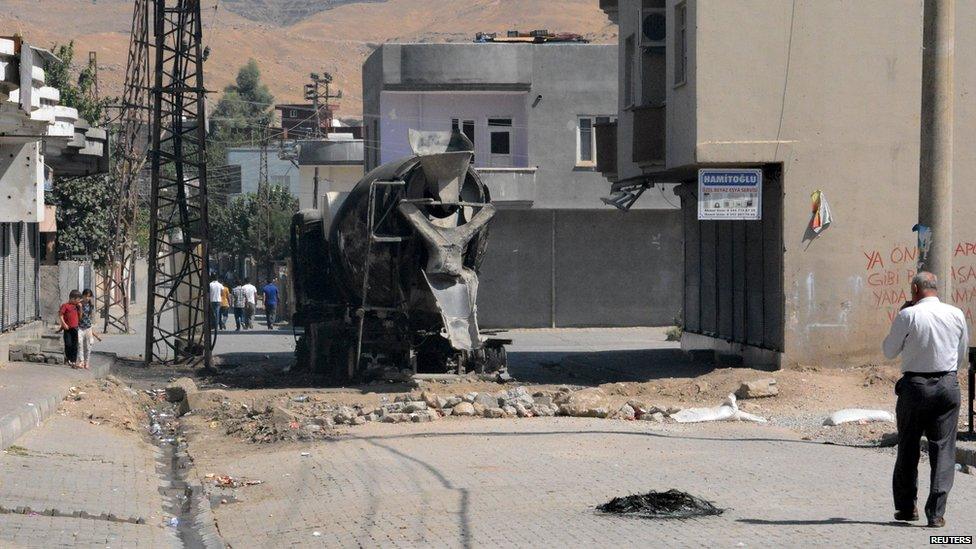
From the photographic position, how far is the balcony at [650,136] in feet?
70.7

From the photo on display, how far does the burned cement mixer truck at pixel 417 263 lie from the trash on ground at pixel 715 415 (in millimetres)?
5025

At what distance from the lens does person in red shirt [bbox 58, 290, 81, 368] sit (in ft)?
74.5

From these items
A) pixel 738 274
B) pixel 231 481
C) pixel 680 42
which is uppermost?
pixel 680 42

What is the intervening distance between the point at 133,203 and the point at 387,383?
80.8ft

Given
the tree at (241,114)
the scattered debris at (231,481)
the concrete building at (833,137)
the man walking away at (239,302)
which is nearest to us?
the scattered debris at (231,481)

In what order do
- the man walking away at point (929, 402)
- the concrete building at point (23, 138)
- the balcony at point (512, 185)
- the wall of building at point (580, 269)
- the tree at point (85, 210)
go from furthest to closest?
the tree at point (85, 210) < the wall of building at point (580, 269) < the balcony at point (512, 185) < the concrete building at point (23, 138) < the man walking away at point (929, 402)

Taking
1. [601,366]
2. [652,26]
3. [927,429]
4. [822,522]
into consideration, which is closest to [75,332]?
[601,366]

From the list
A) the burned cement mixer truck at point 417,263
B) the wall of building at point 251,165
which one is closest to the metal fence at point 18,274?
the burned cement mixer truck at point 417,263

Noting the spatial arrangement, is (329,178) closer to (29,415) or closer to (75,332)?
(75,332)

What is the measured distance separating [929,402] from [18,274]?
22.8 metres

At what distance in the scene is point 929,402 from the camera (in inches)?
332

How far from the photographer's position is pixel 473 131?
38094 mm

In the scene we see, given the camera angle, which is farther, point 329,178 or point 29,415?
point 329,178

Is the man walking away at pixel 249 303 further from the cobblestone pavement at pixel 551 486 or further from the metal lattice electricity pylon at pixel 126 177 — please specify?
the cobblestone pavement at pixel 551 486
